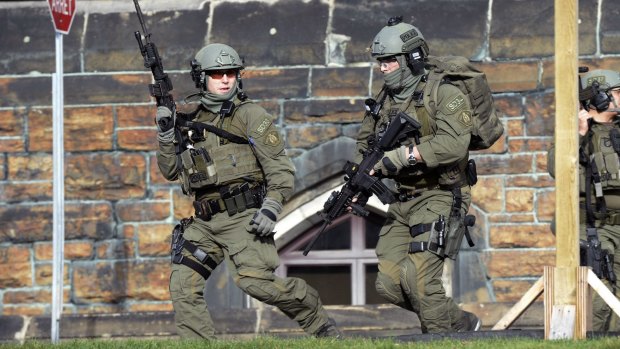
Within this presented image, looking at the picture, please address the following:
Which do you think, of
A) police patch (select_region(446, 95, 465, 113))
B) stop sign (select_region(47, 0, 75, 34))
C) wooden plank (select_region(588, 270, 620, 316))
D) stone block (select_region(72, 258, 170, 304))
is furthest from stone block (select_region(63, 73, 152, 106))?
wooden plank (select_region(588, 270, 620, 316))

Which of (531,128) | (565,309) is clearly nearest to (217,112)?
(565,309)

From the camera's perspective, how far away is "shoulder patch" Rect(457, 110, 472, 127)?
10.8m

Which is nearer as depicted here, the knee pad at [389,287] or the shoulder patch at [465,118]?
the shoulder patch at [465,118]

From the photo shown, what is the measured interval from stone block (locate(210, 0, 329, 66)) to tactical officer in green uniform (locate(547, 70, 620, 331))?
106 inches

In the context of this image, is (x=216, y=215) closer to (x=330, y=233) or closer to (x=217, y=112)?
(x=217, y=112)

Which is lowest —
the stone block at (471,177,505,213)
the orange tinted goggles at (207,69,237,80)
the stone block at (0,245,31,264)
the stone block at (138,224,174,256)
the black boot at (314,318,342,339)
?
the black boot at (314,318,342,339)

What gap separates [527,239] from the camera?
13.8 metres

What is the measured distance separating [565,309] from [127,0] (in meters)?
5.70

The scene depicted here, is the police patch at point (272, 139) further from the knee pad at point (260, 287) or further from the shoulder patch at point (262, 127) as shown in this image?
the knee pad at point (260, 287)

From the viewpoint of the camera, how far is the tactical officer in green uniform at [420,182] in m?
10.8

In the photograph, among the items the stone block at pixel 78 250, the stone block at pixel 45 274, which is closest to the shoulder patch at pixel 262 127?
the stone block at pixel 78 250

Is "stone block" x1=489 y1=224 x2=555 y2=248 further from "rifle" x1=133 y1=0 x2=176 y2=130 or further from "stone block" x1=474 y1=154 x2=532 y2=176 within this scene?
"rifle" x1=133 y1=0 x2=176 y2=130

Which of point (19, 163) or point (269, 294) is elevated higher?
Answer: point (19, 163)

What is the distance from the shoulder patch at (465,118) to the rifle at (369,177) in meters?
0.26
